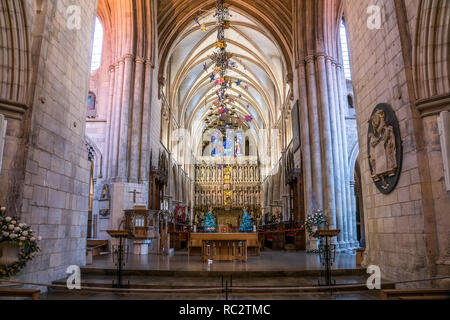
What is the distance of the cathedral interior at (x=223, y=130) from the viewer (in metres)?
4.91

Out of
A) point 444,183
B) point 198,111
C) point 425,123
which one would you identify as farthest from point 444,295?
point 198,111

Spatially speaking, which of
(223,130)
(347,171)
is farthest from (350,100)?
(223,130)

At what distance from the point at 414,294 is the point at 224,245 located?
20.3ft

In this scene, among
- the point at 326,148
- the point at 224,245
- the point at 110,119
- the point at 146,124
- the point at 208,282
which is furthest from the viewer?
the point at 146,124

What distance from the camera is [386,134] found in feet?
18.6

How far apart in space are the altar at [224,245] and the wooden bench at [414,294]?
5609 millimetres

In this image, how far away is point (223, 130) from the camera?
52.6ft

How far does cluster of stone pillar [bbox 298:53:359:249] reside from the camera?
12.0m

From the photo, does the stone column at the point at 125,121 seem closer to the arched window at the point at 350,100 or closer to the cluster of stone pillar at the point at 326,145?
the cluster of stone pillar at the point at 326,145

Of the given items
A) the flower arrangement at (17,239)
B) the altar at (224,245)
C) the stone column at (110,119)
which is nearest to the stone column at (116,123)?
the stone column at (110,119)

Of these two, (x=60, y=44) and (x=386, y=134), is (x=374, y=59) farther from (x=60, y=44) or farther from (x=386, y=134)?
(x=60, y=44)

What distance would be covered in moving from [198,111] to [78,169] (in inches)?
947

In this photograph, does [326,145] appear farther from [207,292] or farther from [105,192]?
[207,292]

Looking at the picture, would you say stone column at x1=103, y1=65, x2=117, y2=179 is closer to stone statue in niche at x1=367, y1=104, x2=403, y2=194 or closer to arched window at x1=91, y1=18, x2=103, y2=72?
arched window at x1=91, y1=18, x2=103, y2=72
